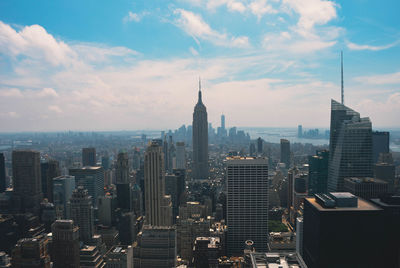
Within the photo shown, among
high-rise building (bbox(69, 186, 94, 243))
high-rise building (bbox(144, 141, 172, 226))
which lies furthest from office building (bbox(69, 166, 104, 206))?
high-rise building (bbox(69, 186, 94, 243))

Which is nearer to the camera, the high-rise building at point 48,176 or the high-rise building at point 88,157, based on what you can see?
the high-rise building at point 48,176

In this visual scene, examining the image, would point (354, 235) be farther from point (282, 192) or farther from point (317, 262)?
point (282, 192)

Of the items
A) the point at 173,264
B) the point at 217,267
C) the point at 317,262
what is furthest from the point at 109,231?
the point at 317,262

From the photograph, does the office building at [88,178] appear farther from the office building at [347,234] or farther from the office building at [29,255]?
the office building at [347,234]

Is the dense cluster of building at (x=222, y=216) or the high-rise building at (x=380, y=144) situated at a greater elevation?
the high-rise building at (x=380, y=144)

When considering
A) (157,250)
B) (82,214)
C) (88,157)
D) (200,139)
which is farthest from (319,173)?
(88,157)

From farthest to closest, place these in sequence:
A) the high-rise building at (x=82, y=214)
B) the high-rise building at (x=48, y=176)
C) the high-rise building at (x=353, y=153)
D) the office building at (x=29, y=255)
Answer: the high-rise building at (x=48, y=176), the high-rise building at (x=353, y=153), the high-rise building at (x=82, y=214), the office building at (x=29, y=255)

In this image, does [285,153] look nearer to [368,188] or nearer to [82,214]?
[368,188]

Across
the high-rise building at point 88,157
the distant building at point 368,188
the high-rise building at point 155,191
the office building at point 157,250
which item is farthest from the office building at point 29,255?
the high-rise building at point 88,157
